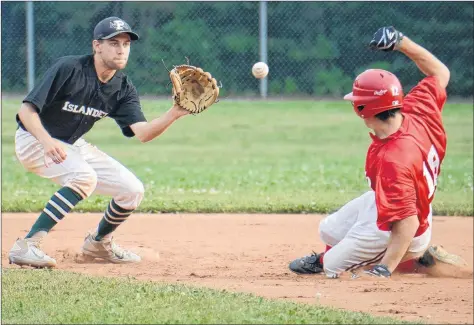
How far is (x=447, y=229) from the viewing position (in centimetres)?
883

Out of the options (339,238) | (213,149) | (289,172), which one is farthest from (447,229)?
(213,149)

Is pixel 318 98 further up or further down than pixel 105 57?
further down

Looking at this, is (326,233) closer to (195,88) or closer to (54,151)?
(195,88)

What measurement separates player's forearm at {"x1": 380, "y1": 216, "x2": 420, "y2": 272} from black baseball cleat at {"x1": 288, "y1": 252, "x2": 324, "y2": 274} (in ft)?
2.45

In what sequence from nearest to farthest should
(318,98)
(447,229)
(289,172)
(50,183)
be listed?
1. (447,229)
2. (50,183)
3. (289,172)
4. (318,98)

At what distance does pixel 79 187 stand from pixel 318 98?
1548cm

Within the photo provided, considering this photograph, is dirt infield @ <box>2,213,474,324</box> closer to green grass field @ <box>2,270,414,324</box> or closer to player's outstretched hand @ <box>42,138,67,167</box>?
green grass field @ <box>2,270,414,324</box>

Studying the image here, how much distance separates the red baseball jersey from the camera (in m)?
5.64

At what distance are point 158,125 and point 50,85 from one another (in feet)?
2.79

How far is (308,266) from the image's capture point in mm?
6523

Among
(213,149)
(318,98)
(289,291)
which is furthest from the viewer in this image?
(318,98)

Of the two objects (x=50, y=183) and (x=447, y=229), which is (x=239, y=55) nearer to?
(x=50, y=183)

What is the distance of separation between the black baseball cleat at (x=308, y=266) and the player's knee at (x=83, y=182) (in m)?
1.57

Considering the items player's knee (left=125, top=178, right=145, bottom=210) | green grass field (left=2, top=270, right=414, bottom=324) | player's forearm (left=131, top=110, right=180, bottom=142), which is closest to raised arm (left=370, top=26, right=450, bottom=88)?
player's forearm (left=131, top=110, right=180, bottom=142)
